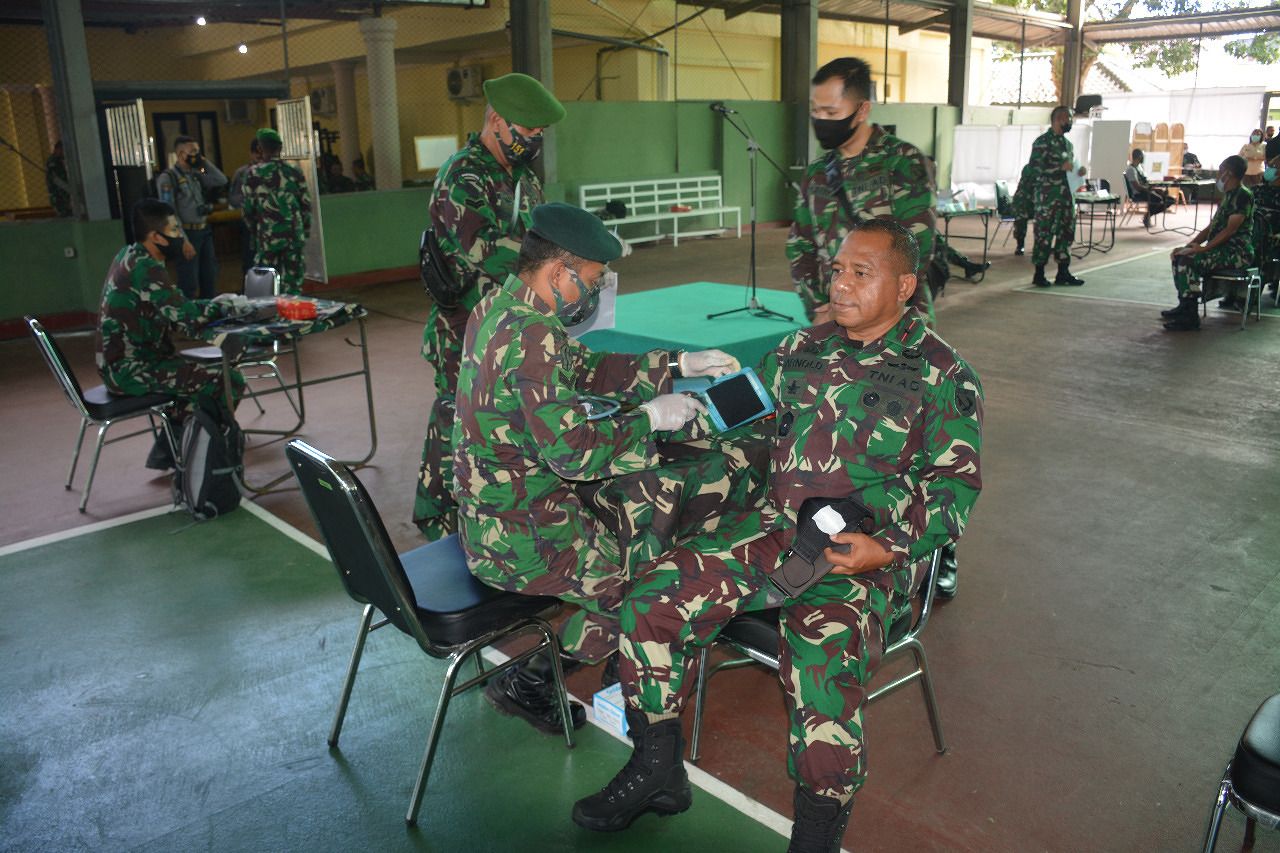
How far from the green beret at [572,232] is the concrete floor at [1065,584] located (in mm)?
1330

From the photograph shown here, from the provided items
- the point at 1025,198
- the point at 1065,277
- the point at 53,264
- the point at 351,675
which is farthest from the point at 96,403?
the point at 1025,198

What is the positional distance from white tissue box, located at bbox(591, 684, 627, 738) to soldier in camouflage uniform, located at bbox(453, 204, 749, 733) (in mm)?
152

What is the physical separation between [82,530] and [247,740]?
2033mm

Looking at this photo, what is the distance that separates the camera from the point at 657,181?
13.5 meters

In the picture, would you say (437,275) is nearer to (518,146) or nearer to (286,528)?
(518,146)

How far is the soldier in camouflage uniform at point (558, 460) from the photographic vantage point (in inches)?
88.0

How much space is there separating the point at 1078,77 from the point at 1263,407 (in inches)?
686

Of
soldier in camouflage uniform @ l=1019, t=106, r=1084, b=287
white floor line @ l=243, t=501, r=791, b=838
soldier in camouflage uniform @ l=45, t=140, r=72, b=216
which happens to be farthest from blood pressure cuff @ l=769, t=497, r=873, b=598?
soldier in camouflage uniform @ l=45, t=140, r=72, b=216

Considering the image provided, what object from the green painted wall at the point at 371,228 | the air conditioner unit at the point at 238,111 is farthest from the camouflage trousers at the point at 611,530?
the air conditioner unit at the point at 238,111

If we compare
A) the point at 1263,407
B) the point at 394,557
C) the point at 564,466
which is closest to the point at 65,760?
the point at 394,557

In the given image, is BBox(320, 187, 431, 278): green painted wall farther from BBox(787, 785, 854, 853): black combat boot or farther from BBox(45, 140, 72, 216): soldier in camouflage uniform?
BBox(787, 785, 854, 853): black combat boot

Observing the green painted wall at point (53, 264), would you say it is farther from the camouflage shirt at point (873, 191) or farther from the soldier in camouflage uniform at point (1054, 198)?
the soldier in camouflage uniform at point (1054, 198)

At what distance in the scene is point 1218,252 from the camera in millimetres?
7805

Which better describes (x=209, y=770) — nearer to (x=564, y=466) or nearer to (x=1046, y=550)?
(x=564, y=466)
